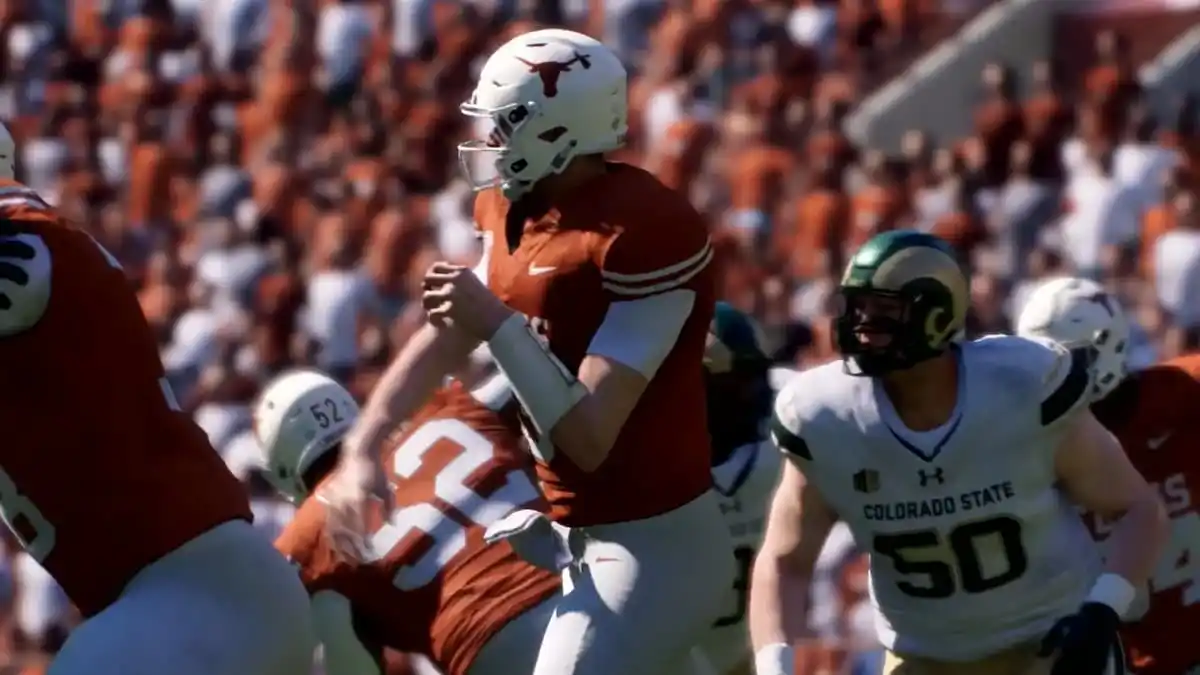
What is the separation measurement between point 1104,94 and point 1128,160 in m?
0.52

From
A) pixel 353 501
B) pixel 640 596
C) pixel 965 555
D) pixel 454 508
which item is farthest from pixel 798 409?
pixel 454 508

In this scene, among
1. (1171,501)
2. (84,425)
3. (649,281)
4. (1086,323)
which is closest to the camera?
(84,425)

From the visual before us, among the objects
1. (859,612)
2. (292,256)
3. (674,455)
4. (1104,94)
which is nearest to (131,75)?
(292,256)

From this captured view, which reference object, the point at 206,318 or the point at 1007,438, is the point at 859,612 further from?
the point at 206,318

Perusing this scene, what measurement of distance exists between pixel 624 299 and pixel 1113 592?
3.77 feet

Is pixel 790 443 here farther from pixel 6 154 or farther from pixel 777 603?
pixel 6 154

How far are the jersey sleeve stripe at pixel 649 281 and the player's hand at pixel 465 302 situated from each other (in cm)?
22

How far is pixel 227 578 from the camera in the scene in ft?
15.2

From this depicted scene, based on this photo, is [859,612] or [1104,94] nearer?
[859,612]

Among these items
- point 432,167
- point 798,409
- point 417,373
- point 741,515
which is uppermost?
point 417,373

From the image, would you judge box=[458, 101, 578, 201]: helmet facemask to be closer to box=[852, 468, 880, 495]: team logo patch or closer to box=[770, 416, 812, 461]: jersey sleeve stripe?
box=[770, 416, 812, 461]: jersey sleeve stripe

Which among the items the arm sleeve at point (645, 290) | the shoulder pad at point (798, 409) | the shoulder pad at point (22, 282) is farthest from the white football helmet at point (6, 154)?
the shoulder pad at point (798, 409)

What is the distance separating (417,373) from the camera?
506 cm

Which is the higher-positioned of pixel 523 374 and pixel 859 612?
pixel 523 374
